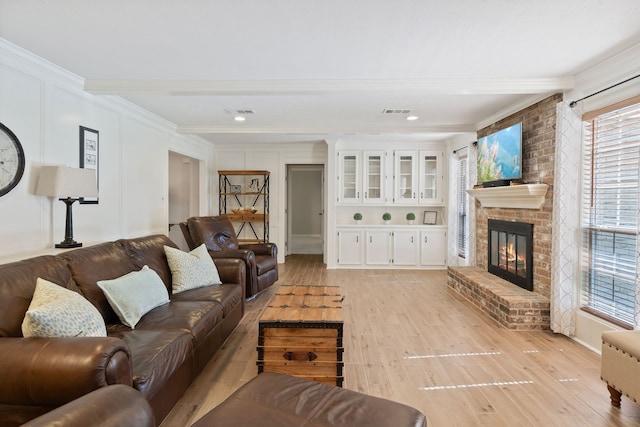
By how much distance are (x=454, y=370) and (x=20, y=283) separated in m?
2.76

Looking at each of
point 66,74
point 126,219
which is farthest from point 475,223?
point 66,74

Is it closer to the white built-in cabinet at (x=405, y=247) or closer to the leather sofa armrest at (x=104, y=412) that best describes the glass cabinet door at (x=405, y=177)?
the white built-in cabinet at (x=405, y=247)

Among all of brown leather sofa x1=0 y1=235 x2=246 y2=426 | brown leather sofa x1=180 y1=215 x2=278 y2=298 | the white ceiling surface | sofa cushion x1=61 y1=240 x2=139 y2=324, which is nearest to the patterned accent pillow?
brown leather sofa x1=0 y1=235 x2=246 y2=426

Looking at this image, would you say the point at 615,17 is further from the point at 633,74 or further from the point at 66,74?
the point at 66,74

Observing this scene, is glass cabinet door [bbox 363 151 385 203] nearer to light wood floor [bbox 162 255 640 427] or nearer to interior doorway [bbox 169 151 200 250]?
light wood floor [bbox 162 255 640 427]

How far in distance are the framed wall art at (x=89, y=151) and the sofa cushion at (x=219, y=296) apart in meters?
1.48

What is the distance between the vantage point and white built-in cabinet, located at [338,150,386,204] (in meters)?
6.24

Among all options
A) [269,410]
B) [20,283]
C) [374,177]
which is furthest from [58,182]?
[374,177]

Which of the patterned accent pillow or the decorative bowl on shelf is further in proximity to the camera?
the decorative bowl on shelf

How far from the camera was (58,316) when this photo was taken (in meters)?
1.52

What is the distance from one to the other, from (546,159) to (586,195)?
55 cm

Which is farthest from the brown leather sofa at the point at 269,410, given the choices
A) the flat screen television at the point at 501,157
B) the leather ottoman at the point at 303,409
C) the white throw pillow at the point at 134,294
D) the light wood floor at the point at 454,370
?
the flat screen television at the point at 501,157

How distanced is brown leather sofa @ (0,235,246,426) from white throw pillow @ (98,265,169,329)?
0.05m

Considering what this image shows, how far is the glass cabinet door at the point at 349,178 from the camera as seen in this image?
20.5 ft
